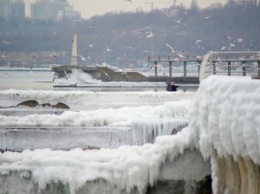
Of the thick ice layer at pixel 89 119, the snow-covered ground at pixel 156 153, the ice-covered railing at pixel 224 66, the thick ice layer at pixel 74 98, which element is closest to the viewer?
the snow-covered ground at pixel 156 153

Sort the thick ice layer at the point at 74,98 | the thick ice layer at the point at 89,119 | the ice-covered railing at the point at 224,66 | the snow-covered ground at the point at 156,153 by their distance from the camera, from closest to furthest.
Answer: the snow-covered ground at the point at 156,153 → the ice-covered railing at the point at 224,66 → the thick ice layer at the point at 89,119 → the thick ice layer at the point at 74,98

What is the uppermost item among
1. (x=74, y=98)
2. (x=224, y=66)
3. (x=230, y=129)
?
(x=224, y=66)

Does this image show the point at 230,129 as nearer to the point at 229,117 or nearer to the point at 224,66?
the point at 229,117

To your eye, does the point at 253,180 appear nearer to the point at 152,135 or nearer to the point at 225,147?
the point at 225,147

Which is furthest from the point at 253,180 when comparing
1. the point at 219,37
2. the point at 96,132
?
the point at 219,37

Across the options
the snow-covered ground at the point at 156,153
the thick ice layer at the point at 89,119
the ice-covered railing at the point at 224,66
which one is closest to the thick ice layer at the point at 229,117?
the snow-covered ground at the point at 156,153

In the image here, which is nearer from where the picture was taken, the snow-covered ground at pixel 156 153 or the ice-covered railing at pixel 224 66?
the snow-covered ground at pixel 156 153

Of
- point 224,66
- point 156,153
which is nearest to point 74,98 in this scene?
point 224,66

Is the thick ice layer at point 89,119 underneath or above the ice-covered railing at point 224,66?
underneath

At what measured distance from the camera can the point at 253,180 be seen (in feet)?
25.5

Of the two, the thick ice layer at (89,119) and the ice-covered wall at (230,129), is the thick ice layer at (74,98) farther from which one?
the ice-covered wall at (230,129)

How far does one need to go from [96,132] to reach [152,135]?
1.09 metres

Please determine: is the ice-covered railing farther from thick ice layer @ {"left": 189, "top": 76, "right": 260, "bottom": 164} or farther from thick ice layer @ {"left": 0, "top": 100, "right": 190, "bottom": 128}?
thick ice layer @ {"left": 189, "top": 76, "right": 260, "bottom": 164}

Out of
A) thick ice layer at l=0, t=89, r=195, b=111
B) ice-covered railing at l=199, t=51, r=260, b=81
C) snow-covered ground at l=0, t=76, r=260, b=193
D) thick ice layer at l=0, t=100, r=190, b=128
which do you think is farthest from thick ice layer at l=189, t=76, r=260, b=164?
thick ice layer at l=0, t=89, r=195, b=111
